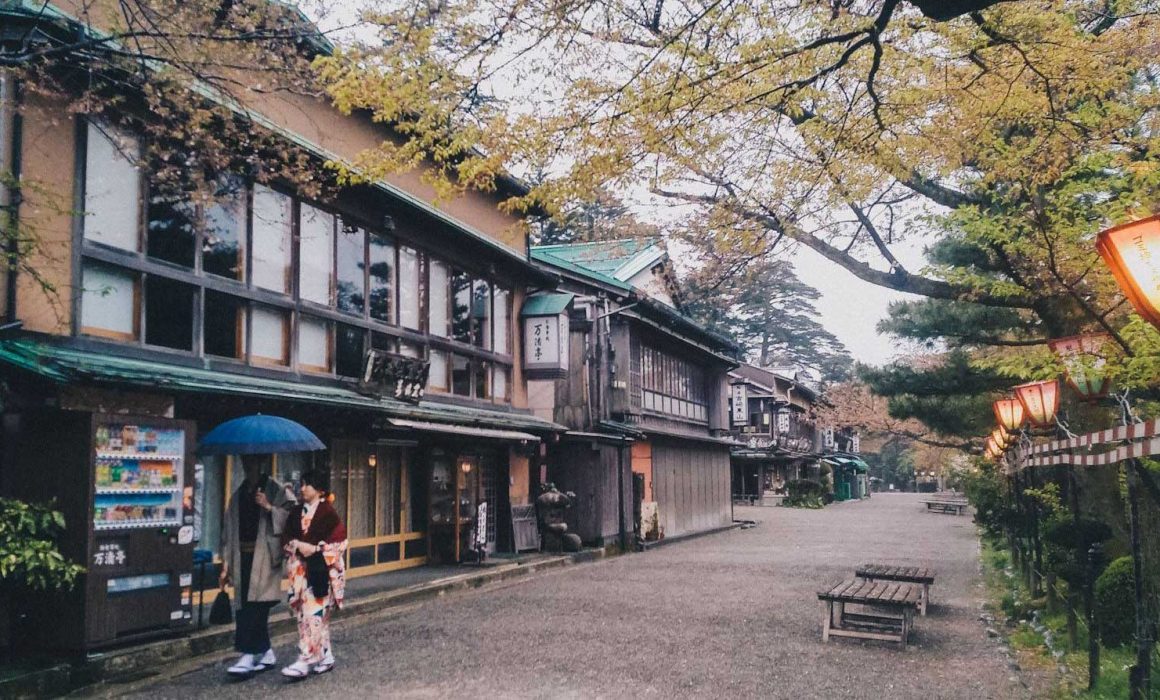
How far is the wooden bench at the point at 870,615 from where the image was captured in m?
9.52

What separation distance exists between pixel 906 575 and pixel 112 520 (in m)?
10.1

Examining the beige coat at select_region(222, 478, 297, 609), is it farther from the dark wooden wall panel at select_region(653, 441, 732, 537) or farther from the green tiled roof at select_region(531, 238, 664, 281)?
the dark wooden wall panel at select_region(653, 441, 732, 537)

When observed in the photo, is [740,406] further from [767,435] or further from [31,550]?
[31,550]

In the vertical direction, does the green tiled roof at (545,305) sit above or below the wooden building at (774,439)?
above

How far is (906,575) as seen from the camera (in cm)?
1230

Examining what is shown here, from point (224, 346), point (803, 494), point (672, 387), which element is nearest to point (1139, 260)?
point (224, 346)

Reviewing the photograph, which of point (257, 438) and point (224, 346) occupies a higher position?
point (224, 346)

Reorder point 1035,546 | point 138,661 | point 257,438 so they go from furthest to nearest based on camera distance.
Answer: point 1035,546, point 257,438, point 138,661

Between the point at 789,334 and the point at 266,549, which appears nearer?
the point at 266,549

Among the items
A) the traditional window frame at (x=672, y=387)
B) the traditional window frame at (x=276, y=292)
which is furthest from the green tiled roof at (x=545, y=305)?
the traditional window frame at (x=672, y=387)

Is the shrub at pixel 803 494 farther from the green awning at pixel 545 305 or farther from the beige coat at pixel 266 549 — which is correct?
the beige coat at pixel 266 549

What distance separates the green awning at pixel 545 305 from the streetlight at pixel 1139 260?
15.0m

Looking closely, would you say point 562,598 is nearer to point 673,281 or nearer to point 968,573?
point 968,573

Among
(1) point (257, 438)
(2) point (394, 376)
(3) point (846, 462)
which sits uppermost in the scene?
(2) point (394, 376)
